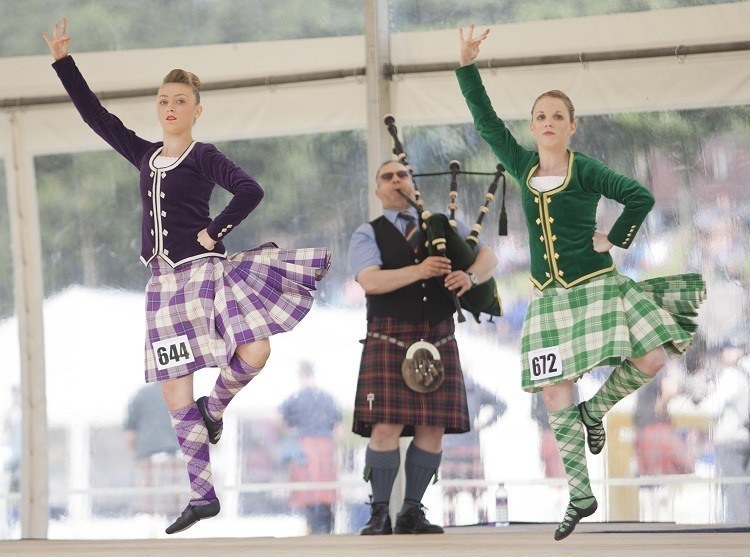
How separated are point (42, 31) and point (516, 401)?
3384mm

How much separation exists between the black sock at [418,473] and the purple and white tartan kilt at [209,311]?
3.21 ft

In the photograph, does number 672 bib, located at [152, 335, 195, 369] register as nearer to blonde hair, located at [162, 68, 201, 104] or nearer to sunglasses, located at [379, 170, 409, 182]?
blonde hair, located at [162, 68, 201, 104]

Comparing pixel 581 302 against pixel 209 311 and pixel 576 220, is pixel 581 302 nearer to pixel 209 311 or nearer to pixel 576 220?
pixel 576 220

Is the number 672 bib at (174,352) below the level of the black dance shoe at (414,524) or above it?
above

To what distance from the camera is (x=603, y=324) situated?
416 centimetres

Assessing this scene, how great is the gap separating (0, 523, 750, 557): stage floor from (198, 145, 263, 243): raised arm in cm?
116

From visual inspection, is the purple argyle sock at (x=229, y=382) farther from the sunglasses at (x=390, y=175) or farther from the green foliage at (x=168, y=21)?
the green foliage at (x=168, y=21)

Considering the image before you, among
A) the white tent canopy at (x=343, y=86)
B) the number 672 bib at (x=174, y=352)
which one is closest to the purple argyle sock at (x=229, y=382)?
the number 672 bib at (x=174, y=352)

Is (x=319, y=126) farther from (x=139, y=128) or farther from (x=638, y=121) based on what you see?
(x=638, y=121)

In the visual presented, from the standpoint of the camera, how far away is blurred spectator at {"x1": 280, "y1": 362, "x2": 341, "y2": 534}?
6.50m

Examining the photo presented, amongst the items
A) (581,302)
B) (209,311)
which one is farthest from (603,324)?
(209,311)

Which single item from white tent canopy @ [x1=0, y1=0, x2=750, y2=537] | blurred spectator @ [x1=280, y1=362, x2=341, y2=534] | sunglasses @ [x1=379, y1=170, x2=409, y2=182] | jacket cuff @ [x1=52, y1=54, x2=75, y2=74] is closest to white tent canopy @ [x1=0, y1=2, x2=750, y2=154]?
white tent canopy @ [x1=0, y1=0, x2=750, y2=537]

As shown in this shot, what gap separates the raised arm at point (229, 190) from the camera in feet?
14.6

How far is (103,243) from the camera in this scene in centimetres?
690
